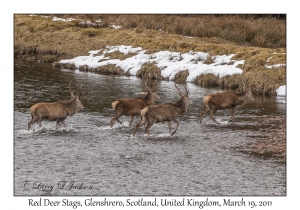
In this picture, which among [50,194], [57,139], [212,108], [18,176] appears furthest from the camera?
[212,108]

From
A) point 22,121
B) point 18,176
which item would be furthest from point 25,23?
point 18,176

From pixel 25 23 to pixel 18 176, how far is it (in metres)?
33.4

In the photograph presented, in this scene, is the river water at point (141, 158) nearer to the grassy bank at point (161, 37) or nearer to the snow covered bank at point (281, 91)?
the snow covered bank at point (281, 91)

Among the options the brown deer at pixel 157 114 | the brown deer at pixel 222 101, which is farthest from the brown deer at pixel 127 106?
the brown deer at pixel 222 101

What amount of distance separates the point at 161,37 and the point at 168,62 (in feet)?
21.2

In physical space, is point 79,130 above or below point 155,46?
below

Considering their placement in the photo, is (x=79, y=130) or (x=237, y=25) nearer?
(x=79, y=130)

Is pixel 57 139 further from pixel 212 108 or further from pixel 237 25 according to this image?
pixel 237 25

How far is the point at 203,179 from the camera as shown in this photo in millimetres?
11750

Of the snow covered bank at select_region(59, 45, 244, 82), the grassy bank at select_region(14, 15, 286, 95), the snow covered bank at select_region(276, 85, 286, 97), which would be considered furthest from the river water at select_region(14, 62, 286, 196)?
the grassy bank at select_region(14, 15, 286, 95)

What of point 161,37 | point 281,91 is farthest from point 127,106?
point 161,37

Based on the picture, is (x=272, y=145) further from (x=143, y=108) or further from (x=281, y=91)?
(x=281, y=91)

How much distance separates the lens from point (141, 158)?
13.2 m

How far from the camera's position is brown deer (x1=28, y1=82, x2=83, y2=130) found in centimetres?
1554
